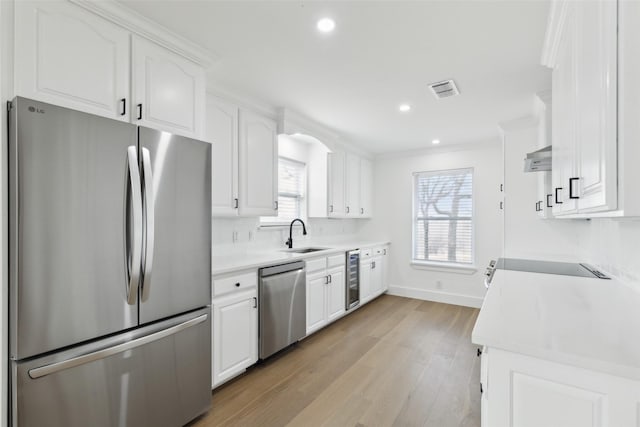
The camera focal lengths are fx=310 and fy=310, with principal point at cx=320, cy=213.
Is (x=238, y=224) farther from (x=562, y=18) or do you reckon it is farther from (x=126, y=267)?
(x=562, y=18)

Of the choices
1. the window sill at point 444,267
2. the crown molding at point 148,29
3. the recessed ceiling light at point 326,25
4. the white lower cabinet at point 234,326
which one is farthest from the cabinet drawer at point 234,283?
the window sill at point 444,267

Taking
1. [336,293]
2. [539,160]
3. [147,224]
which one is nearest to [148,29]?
[147,224]

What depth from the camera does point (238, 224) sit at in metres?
3.19

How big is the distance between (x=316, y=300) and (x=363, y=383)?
1.07 metres

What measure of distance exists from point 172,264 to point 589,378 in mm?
1869

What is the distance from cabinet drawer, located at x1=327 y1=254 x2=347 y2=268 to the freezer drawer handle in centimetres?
193

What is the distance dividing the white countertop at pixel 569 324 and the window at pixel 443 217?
2.95m

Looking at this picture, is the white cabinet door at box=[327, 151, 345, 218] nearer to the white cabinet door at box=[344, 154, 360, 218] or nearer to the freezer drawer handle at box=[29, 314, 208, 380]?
the white cabinet door at box=[344, 154, 360, 218]

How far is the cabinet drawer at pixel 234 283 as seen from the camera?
2.22 m

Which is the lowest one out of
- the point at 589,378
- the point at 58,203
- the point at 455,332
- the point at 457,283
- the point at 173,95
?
the point at 455,332

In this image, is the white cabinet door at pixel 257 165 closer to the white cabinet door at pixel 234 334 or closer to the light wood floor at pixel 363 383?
the white cabinet door at pixel 234 334

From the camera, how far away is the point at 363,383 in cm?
247

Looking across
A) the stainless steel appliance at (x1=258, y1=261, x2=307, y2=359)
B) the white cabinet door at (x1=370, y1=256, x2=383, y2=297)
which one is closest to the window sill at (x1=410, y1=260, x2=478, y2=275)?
the white cabinet door at (x1=370, y1=256, x2=383, y2=297)

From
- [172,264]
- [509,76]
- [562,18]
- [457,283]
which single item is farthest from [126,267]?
[457,283]
